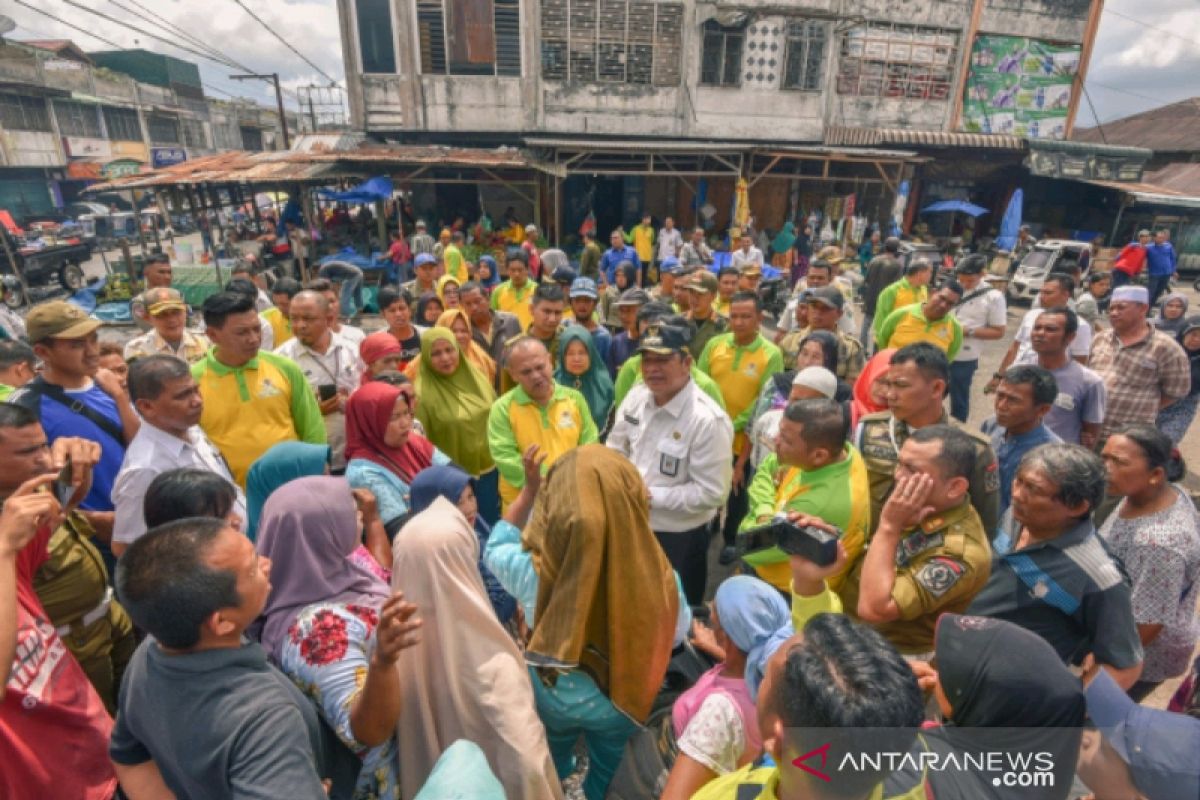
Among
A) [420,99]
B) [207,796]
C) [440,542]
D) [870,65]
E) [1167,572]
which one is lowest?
[1167,572]

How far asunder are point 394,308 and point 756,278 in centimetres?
487

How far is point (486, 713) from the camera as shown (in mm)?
1942

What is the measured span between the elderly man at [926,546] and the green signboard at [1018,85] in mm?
22462

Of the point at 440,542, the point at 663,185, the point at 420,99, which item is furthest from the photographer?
the point at 663,185

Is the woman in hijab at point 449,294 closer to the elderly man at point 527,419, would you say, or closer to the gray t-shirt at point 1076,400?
the elderly man at point 527,419

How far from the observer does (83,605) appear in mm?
2445

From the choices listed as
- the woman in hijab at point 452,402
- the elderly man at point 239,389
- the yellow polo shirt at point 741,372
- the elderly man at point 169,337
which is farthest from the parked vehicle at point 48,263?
the yellow polo shirt at point 741,372

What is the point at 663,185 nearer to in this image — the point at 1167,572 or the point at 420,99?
the point at 420,99

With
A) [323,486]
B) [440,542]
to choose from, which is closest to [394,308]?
[323,486]

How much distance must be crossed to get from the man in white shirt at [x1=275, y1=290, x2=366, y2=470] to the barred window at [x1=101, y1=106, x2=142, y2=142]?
43542mm

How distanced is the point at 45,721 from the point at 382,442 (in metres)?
1.63

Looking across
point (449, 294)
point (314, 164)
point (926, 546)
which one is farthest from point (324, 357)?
point (314, 164)

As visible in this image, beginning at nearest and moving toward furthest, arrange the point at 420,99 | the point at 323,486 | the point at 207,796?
the point at 207,796, the point at 323,486, the point at 420,99

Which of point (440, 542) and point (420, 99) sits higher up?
point (420, 99)
